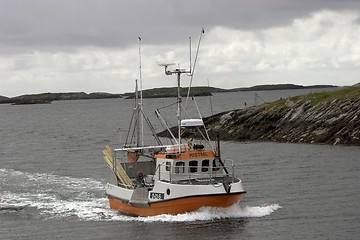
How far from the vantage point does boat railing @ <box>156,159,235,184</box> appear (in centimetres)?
3857

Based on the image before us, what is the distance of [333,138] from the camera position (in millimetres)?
69500

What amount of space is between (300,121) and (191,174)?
137ft

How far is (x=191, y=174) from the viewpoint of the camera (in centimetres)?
3875

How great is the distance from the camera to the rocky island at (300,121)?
70812 millimetres

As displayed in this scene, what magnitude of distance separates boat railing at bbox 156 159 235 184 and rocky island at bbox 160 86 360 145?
3164 cm

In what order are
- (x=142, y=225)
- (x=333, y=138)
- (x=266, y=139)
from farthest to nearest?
(x=266, y=139) < (x=333, y=138) < (x=142, y=225)

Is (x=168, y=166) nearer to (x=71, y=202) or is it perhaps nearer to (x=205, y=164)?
(x=205, y=164)

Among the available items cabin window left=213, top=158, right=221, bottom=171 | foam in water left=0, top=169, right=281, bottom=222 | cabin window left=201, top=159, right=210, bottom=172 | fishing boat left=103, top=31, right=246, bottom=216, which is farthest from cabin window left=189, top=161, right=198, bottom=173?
foam in water left=0, top=169, right=281, bottom=222

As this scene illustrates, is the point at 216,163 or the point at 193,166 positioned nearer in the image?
the point at 193,166

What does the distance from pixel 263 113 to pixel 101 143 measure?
26.1 meters

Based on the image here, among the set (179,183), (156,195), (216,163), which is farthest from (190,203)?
(216,163)

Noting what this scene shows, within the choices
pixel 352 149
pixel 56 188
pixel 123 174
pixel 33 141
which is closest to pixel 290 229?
pixel 123 174

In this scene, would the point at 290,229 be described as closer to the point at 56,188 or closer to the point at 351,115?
the point at 56,188

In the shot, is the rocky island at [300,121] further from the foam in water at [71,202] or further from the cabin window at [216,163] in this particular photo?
the cabin window at [216,163]
